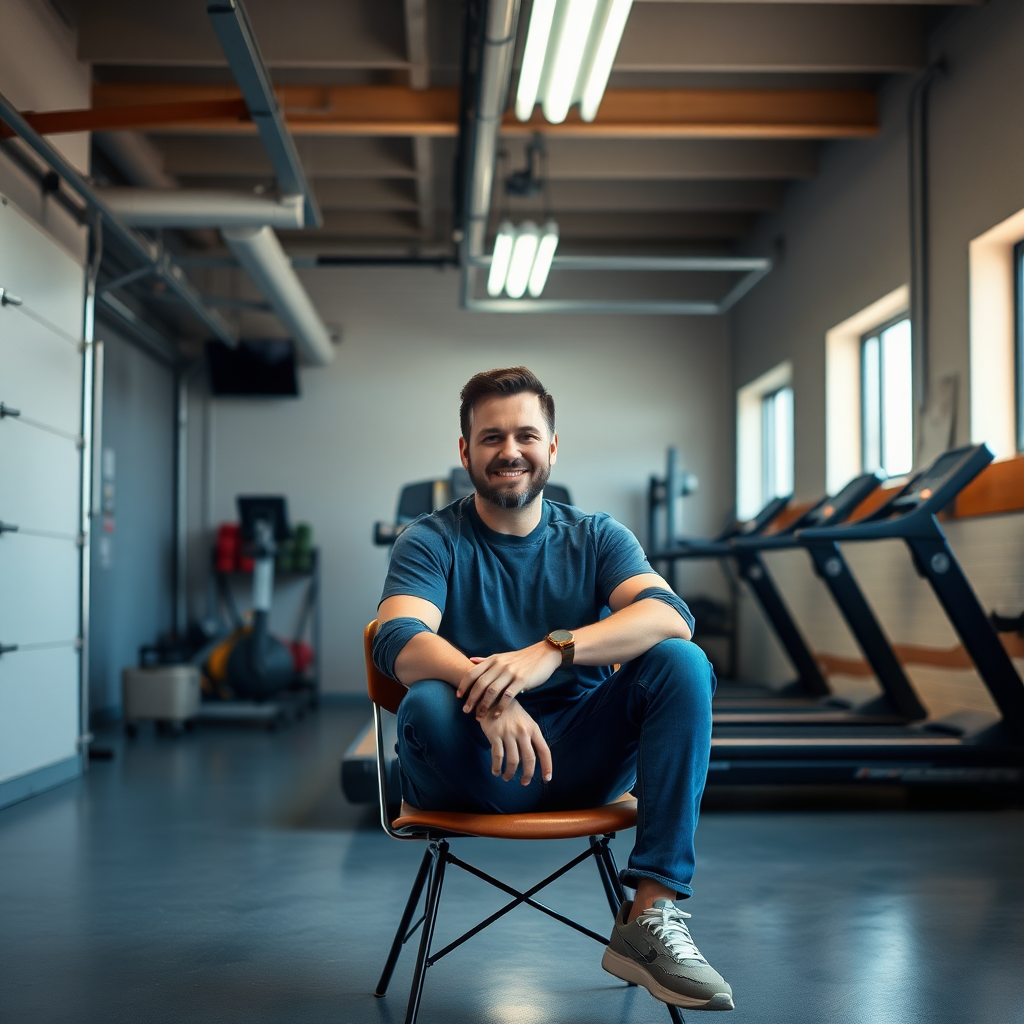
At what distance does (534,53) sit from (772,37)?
1875 millimetres

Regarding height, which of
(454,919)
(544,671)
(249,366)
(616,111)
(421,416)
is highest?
(616,111)

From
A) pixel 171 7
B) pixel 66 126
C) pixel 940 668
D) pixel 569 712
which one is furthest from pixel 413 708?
pixel 171 7

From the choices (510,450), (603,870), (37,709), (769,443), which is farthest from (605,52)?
(769,443)

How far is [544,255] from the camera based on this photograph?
5.98 m

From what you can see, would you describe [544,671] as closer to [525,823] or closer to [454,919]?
[525,823]

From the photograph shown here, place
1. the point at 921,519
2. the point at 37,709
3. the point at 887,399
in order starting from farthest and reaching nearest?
the point at 887,399
the point at 37,709
the point at 921,519

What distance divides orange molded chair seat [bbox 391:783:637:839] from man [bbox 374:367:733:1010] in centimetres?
5

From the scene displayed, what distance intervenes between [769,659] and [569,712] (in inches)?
230

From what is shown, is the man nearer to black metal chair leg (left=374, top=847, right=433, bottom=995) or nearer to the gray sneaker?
the gray sneaker

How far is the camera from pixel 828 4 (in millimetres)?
5113

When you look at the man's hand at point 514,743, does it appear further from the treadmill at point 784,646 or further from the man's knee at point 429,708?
the treadmill at point 784,646

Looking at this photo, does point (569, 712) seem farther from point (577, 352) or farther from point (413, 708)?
point (577, 352)

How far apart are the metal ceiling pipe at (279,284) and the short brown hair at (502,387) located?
3740mm

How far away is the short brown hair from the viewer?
2018mm
